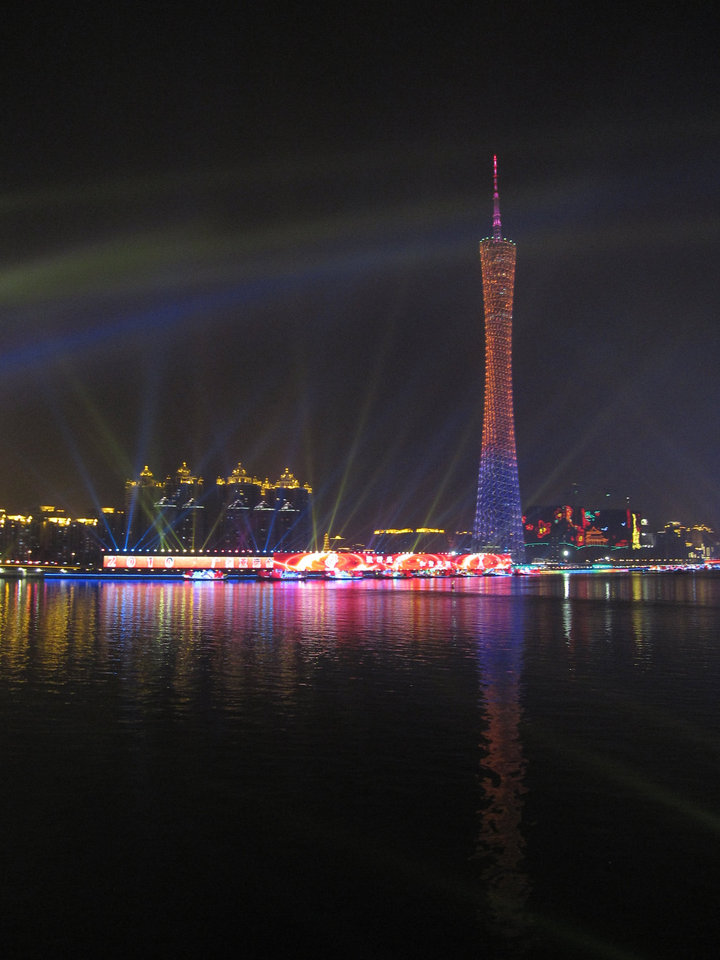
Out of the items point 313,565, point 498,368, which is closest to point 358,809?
point 498,368

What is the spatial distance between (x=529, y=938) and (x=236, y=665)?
44.7ft

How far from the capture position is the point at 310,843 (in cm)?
777

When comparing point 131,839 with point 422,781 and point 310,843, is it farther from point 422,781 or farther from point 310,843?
point 422,781

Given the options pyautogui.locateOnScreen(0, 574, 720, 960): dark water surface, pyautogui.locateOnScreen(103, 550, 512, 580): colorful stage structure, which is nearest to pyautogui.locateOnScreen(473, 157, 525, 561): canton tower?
pyautogui.locateOnScreen(103, 550, 512, 580): colorful stage structure

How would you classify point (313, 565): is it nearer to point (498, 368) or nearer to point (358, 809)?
point (498, 368)

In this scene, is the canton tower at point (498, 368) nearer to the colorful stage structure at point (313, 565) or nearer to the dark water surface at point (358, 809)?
the colorful stage structure at point (313, 565)

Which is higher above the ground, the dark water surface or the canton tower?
the canton tower

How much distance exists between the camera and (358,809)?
876 cm

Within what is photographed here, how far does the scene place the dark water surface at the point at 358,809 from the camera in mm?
6207

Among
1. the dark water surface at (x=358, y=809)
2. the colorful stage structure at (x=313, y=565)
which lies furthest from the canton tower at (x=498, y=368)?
the dark water surface at (x=358, y=809)

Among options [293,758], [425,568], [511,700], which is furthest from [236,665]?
[425,568]

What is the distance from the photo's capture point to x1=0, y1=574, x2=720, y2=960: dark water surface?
6207 millimetres

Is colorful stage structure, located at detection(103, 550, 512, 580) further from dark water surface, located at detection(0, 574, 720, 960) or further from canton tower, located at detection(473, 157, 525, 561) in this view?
dark water surface, located at detection(0, 574, 720, 960)

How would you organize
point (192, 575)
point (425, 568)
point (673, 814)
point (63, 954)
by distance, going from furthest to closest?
point (425, 568), point (192, 575), point (673, 814), point (63, 954)
